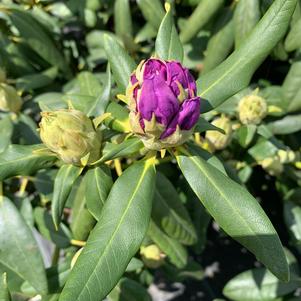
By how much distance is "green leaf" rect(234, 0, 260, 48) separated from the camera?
1259 mm

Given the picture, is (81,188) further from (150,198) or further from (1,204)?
(150,198)

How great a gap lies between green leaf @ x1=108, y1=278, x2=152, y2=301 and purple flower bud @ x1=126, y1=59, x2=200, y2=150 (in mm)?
580

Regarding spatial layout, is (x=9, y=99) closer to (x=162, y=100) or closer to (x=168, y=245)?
(x=168, y=245)

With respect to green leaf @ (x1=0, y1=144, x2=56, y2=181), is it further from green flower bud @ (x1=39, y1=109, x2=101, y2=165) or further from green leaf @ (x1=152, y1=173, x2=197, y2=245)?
green leaf @ (x1=152, y1=173, x2=197, y2=245)

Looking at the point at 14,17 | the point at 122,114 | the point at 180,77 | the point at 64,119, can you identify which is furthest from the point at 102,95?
the point at 14,17

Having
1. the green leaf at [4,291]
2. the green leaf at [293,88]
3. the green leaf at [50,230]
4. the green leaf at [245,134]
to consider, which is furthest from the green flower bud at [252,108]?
the green leaf at [4,291]

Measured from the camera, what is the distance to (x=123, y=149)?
916 mm

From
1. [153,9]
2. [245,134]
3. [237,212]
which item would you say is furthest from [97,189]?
[153,9]

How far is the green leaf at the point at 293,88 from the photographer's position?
1352 mm

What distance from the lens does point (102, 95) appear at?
3.41 ft

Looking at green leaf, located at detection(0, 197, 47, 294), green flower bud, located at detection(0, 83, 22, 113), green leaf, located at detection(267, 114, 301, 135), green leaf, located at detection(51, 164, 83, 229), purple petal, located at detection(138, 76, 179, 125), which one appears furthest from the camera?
green leaf, located at detection(267, 114, 301, 135)

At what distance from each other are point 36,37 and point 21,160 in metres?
0.59

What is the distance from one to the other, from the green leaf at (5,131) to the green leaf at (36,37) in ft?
0.75

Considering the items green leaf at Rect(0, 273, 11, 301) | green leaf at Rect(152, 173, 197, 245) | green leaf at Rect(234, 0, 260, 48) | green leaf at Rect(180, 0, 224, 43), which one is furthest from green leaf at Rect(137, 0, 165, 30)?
green leaf at Rect(0, 273, 11, 301)
